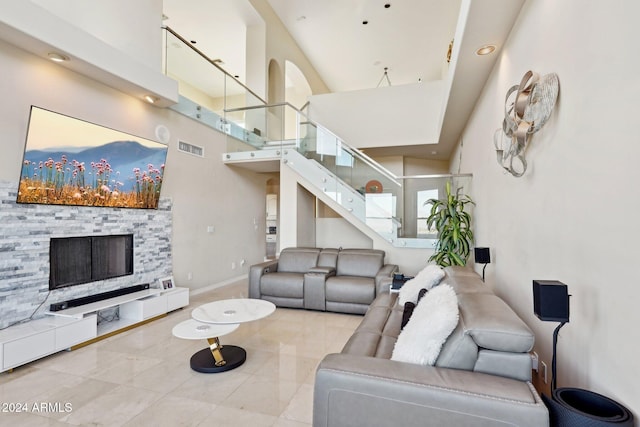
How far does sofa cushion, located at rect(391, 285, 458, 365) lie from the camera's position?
1.68 meters

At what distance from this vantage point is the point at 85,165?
3.70 meters

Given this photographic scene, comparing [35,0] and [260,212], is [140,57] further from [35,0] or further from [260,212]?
[260,212]

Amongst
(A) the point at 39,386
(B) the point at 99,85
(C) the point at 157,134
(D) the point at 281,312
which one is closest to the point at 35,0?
(B) the point at 99,85

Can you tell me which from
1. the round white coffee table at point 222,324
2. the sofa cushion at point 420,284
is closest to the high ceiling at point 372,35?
the sofa cushion at point 420,284

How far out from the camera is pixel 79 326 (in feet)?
10.7

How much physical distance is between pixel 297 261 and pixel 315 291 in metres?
0.83

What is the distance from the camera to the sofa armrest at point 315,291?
4.60 metres

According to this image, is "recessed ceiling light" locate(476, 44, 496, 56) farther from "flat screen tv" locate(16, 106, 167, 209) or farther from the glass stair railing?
"flat screen tv" locate(16, 106, 167, 209)

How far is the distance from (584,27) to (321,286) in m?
3.89

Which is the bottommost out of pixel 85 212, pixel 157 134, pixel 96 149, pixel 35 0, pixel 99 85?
pixel 85 212

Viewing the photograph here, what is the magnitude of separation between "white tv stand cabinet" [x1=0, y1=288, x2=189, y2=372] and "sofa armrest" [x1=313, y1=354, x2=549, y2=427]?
116 inches

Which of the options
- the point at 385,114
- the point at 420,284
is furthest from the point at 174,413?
the point at 385,114

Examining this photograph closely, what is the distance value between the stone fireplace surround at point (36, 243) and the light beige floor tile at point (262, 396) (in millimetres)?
2491

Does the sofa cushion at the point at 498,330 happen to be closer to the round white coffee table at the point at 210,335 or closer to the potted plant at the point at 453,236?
the round white coffee table at the point at 210,335
